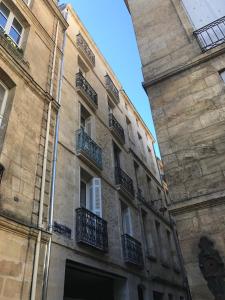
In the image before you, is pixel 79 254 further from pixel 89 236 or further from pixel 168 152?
pixel 168 152

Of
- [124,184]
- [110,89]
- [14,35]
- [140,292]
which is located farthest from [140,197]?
[14,35]

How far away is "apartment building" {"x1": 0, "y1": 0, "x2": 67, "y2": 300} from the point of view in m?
5.20

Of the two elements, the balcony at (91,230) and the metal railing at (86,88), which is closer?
the balcony at (91,230)

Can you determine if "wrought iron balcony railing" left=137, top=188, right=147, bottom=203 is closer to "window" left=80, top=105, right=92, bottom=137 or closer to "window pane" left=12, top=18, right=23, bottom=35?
"window" left=80, top=105, right=92, bottom=137

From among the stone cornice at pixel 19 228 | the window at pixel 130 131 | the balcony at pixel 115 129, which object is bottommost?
the stone cornice at pixel 19 228

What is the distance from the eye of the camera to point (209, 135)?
243 inches

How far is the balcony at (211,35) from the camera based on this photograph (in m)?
7.48

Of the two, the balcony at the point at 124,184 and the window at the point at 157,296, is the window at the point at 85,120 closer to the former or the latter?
the balcony at the point at 124,184

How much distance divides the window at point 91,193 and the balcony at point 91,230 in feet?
1.43

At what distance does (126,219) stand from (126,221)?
79 mm

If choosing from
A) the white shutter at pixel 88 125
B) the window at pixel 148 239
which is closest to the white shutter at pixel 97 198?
the white shutter at pixel 88 125

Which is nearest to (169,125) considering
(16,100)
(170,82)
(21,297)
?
(170,82)

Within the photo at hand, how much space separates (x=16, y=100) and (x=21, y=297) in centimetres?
427

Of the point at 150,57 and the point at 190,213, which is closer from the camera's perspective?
the point at 190,213
